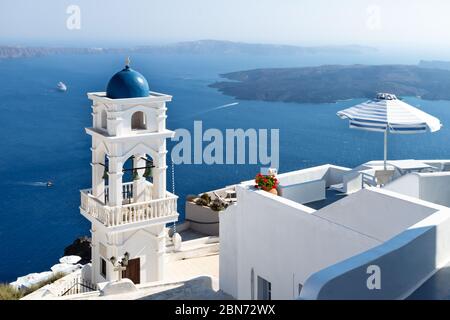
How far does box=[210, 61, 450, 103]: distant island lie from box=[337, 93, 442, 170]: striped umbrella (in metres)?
104

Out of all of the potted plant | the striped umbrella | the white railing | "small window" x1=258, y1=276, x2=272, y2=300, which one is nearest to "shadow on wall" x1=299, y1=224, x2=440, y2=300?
the potted plant

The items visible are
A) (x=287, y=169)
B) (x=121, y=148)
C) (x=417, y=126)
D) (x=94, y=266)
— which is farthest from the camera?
(x=287, y=169)

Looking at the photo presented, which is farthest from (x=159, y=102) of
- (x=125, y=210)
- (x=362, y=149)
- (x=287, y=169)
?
(x=362, y=149)

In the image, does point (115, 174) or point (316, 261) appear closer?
point (316, 261)

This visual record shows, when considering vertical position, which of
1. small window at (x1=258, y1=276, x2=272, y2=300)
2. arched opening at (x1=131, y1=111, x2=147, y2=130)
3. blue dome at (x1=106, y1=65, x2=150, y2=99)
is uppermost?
blue dome at (x1=106, y1=65, x2=150, y2=99)

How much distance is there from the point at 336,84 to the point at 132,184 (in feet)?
369

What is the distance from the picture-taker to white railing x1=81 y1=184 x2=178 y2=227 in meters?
13.7

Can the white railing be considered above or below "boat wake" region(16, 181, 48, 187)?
above

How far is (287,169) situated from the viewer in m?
67.5

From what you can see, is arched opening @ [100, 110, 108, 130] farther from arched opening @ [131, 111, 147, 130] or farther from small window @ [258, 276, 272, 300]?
small window @ [258, 276, 272, 300]

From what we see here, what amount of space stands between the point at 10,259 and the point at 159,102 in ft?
106

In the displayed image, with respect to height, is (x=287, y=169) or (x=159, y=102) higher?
(x=159, y=102)

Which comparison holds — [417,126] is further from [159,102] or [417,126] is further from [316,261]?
[159,102]

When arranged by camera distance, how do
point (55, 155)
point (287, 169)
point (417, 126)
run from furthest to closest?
1. point (55, 155)
2. point (287, 169)
3. point (417, 126)
